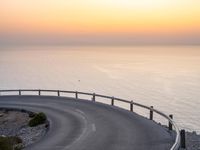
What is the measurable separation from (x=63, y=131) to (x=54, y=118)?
5.14m

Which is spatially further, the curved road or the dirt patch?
the dirt patch

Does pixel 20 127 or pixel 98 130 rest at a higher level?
pixel 98 130

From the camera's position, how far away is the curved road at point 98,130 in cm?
1572

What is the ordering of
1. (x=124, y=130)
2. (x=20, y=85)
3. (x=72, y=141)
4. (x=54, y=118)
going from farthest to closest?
(x=20, y=85), (x=54, y=118), (x=124, y=130), (x=72, y=141)

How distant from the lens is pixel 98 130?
63.0ft

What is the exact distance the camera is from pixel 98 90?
98.0m

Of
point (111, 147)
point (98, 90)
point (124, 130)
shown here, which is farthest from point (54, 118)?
point (98, 90)

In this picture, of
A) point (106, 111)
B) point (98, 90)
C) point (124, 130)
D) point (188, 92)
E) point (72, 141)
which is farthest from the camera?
point (98, 90)

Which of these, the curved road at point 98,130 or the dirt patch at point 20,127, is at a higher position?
the curved road at point 98,130

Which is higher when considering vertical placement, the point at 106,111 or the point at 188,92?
the point at 106,111

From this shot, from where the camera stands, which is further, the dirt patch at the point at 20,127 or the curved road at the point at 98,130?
the dirt patch at the point at 20,127

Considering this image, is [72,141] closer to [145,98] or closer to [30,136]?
[30,136]

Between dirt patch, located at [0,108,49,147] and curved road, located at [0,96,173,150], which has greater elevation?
curved road, located at [0,96,173,150]

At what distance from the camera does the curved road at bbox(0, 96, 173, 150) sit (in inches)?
619
